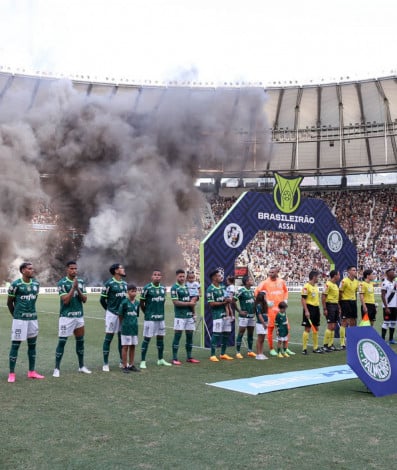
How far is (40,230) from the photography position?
1492 inches

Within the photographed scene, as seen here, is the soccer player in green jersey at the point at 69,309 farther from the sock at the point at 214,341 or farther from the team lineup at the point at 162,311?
the sock at the point at 214,341

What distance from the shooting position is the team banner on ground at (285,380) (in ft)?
24.6

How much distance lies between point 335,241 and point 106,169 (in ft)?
84.8

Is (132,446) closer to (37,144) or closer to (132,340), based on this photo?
(132,340)

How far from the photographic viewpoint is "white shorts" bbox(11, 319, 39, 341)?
7.96m

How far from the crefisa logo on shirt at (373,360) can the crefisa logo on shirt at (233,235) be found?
5.22 meters

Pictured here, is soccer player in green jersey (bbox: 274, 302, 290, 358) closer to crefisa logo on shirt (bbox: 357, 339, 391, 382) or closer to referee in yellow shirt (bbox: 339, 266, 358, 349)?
referee in yellow shirt (bbox: 339, 266, 358, 349)

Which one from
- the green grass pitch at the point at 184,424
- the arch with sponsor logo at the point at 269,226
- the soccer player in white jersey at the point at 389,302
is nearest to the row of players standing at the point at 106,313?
the green grass pitch at the point at 184,424

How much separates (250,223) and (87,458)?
27.6ft

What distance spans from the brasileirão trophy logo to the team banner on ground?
4947 millimetres

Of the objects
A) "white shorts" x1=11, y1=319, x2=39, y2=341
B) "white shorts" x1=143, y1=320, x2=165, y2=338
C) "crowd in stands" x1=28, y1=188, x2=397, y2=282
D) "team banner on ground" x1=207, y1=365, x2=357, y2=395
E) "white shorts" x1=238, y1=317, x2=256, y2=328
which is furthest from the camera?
"crowd in stands" x1=28, y1=188, x2=397, y2=282

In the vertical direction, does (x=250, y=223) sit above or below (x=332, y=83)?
below

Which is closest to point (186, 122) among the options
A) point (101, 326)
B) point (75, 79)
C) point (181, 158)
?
point (181, 158)

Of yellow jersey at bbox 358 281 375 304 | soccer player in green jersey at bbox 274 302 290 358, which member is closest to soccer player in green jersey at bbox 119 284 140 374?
soccer player in green jersey at bbox 274 302 290 358
